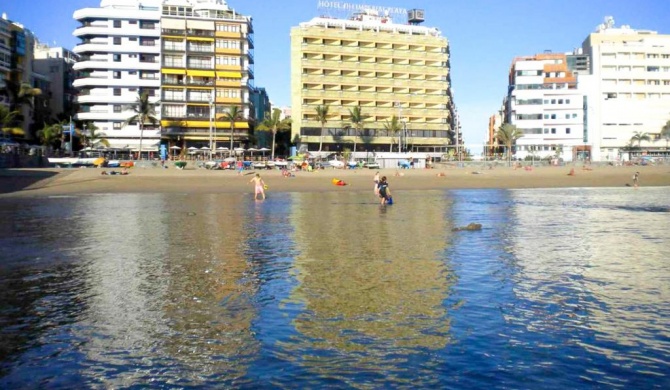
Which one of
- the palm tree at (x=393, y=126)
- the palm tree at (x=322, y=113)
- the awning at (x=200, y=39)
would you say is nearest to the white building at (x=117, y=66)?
the awning at (x=200, y=39)

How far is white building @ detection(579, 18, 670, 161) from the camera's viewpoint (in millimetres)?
116125

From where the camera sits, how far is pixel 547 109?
380 ft

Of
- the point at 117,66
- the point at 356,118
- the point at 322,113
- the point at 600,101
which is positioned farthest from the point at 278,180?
the point at 600,101

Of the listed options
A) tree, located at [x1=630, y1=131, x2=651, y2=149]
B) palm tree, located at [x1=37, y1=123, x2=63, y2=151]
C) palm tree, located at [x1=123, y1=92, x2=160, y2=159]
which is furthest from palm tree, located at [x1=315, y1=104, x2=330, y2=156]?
tree, located at [x1=630, y1=131, x2=651, y2=149]

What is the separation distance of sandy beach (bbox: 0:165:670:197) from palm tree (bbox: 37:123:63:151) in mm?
26370

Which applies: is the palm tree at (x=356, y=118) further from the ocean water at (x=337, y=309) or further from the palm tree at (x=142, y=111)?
the ocean water at (x=337, y=309)

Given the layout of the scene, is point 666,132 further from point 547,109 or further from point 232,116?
point 232,116

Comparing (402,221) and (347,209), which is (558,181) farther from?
(402,221)

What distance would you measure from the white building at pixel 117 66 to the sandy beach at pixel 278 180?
110ft

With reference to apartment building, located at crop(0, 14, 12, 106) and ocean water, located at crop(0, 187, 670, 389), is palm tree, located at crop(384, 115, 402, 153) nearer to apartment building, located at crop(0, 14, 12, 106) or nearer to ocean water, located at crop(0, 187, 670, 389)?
apartment building, located at crop(0, 14, 12, 106)

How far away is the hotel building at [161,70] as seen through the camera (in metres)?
99.6

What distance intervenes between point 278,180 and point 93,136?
150ft

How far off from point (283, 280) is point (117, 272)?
3.90m

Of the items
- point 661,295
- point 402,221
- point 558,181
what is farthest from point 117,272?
point 558,181
